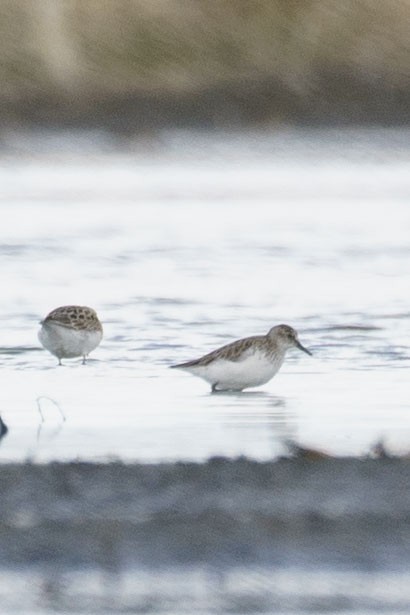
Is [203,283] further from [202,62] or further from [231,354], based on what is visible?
[202,62]

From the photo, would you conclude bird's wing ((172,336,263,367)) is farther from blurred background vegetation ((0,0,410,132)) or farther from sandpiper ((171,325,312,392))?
blurred background vegetation ((0,0,410,132))

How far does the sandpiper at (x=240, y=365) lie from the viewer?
482 inches

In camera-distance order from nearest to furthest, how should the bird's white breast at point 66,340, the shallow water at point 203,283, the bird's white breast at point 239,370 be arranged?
the shallow water at point 203,283 < the bird's white breast at point 239,370 < the bird's white breast at point 66,340

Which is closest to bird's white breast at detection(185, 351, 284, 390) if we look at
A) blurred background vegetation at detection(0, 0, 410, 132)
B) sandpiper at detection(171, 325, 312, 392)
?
sandpiper at detection(171, 325, 312, 392)

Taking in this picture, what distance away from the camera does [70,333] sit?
13086mm

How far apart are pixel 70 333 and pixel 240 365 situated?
122cm

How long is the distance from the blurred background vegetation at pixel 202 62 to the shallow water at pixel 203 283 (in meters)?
1.92

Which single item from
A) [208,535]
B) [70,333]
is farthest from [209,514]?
[70,333]

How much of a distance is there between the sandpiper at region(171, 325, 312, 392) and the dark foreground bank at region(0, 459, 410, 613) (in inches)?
118

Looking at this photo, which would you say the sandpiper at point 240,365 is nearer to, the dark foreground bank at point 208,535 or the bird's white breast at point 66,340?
the bird's white breast at point 66,340

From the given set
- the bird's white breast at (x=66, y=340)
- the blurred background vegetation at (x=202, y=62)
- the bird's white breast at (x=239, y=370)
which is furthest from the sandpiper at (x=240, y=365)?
the blurred background vegetation at (x=202, y=62)

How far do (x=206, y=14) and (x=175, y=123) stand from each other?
10.3m

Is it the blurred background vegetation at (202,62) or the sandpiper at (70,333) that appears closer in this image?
the sandpiper at (70,333)

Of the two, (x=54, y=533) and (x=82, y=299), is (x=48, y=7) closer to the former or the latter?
(x=82, y=299)
